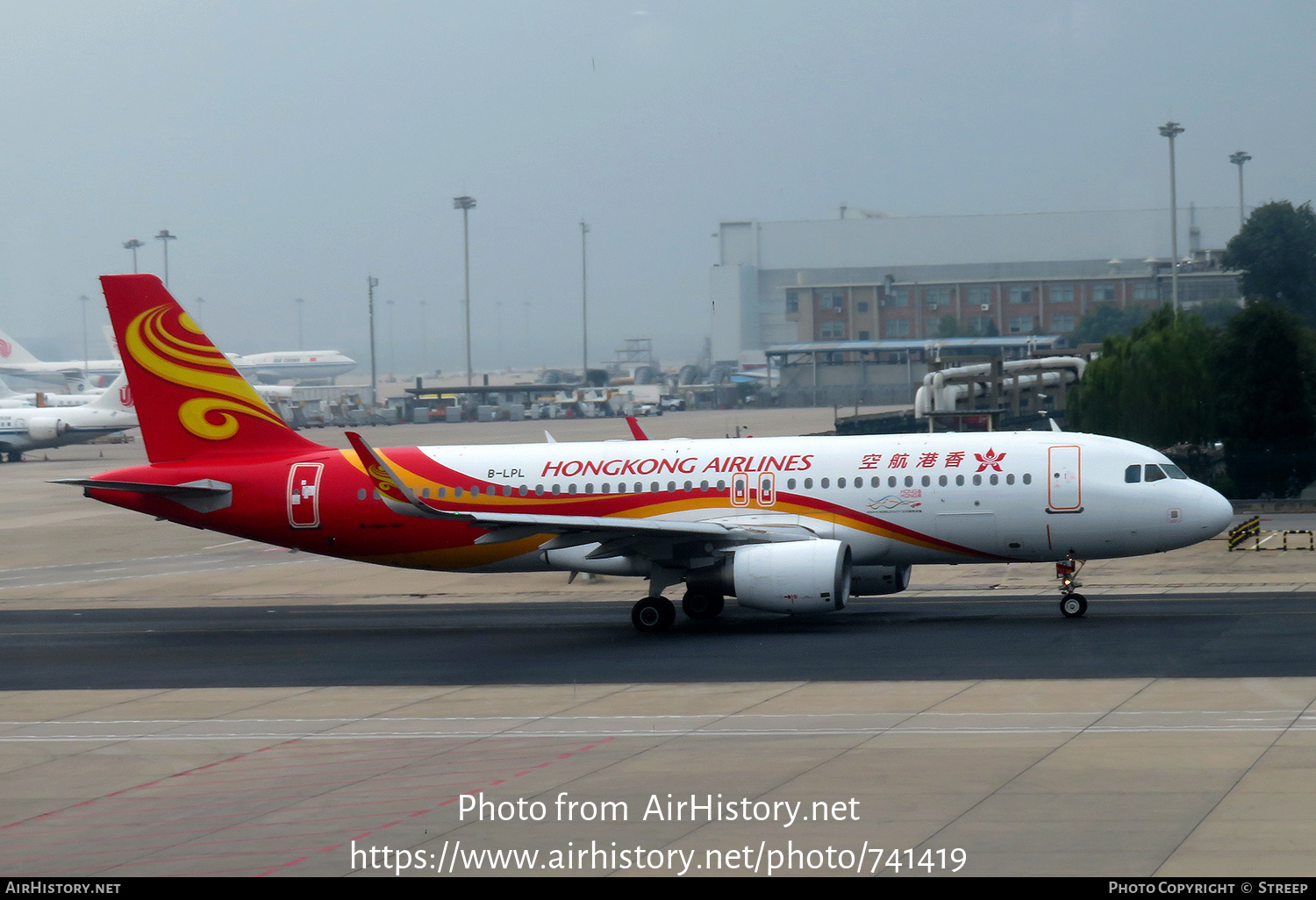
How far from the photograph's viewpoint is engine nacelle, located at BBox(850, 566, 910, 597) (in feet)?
99.4

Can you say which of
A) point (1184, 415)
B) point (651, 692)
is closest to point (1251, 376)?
point (1184, 415)

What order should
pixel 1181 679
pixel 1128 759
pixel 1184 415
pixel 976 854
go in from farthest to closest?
pixel 1184 415 < pixel 1181 679 < pixel 1128 759 < pixel 976 854

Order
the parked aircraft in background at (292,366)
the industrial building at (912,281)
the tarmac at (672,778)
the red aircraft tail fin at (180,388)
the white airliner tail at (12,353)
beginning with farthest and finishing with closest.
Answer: the parked aircraft in background at (292,366) < the industrial building at (912,281) < the white airliner tail at (12,353) < the red aircraft tail fin at (180,388) < the tarmac at (672,778)

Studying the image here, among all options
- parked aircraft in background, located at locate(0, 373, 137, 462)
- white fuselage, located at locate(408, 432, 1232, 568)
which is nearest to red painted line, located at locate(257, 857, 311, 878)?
white fuselage, located at locate(408, 432, 1232, 568)

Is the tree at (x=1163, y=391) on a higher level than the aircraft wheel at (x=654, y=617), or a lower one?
higher

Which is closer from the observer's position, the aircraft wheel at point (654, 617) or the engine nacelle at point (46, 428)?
the aircraft wheel at point (654, 617)

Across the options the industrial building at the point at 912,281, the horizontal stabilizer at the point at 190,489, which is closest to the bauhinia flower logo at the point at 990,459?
the horizontal stabilizer at the point at 190,489

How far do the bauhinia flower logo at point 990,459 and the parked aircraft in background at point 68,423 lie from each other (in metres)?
77.5

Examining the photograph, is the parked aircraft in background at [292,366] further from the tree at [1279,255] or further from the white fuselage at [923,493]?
the white fuselage at [923,493]

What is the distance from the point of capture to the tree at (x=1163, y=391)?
5656cm

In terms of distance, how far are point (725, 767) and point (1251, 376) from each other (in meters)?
43.5

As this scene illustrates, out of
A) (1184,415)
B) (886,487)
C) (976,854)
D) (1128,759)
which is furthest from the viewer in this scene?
(1184,415)

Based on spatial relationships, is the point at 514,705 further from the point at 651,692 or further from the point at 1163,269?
the point at 1163,269

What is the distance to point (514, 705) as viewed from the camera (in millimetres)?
21531
